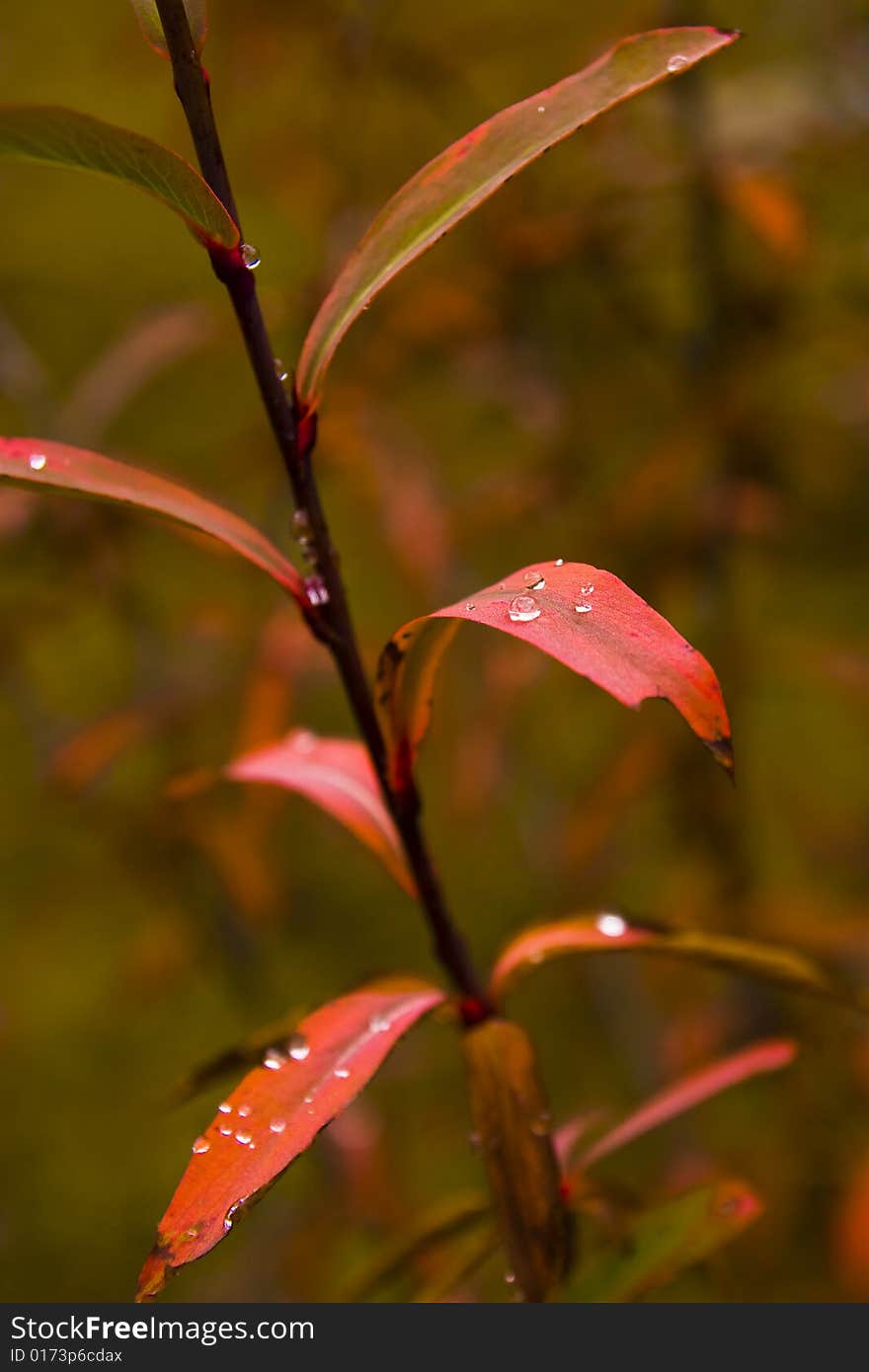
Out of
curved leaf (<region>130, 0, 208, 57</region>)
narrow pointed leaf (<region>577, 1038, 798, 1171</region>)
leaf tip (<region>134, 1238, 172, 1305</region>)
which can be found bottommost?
narrow pointed leaf (<region>577, 1038, 798, 1171</region>)

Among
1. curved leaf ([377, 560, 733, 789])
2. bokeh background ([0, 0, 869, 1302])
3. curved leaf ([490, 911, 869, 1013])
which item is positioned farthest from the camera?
bokeh background ([0, 0, 869, 1302])

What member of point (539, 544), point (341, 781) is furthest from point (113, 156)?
point (539, 544)

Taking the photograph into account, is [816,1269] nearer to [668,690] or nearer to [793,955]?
[793,955]

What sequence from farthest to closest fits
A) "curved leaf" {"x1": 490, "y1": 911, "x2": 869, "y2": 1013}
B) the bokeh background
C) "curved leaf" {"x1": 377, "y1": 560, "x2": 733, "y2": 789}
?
the bokeh background < "curved leaf" {"x1": 490, "y1": 911, "x2": 869, "y2": 1013} < "curved leaf" {"x1": 377, "y1": 560, "x2": 733, "y2": 789}

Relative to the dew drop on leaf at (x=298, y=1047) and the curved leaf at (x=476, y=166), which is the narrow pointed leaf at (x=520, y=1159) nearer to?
the dew drop on leaf at (x=298, y=1047)

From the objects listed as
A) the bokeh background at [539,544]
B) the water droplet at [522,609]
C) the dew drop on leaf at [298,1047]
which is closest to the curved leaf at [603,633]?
the water droplet at [522,609]

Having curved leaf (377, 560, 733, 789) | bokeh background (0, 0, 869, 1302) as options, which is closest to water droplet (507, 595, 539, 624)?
curved leaf (377, 560, 733, 789)

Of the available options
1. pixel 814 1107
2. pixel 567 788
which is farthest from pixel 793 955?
pixel 567 788

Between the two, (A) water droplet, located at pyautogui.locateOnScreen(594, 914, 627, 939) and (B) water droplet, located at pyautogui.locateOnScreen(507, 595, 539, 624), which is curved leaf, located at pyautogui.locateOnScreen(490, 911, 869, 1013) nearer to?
(A) water droplet, located at pyautogui.locateOnScreen(594, 914, 627, 939)
